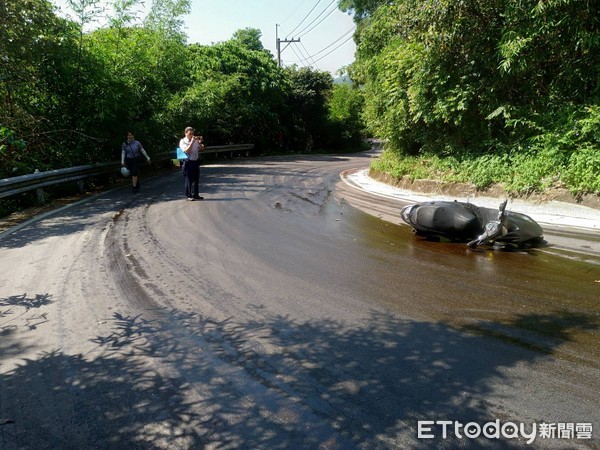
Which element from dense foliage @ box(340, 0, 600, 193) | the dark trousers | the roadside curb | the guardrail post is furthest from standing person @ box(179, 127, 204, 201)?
dense foliage @ box(340, 0, 600, 193)

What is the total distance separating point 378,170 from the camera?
1734 centimetres

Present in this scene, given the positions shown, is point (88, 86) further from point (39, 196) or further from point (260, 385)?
point (260, 385)

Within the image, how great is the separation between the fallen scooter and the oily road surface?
0.92 ft

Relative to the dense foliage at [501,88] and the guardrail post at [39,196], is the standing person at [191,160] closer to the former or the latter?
the guardrail post at [39,196]

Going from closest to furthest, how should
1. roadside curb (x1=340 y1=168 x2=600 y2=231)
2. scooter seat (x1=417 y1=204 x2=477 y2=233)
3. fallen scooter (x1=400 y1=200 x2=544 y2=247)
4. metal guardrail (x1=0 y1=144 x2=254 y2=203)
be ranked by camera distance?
fallen scooter (x1=400 y1=200 x2=544 y2=247)
scooter seat (x1=417 y1=204 x2=477 y2=233)
roadside curb (x1=340 y1=168 x2=600 y2=231)
metal guardrail (x1=0 y1=144 x2=254 y2=203)

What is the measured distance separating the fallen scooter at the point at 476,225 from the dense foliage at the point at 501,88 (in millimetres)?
3102

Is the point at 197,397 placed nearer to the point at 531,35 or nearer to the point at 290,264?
the point at 290,264

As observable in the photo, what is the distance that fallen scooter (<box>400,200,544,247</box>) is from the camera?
6977 millimetres

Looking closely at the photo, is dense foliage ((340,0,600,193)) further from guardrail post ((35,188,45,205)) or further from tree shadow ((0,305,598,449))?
guardrail post ((35,188,45,205))

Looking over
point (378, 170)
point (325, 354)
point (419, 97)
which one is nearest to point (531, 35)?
point (419, 97)

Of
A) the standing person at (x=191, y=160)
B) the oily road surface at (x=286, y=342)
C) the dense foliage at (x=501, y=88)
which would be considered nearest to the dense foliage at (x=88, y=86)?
the standing person at (x=191, y=160)

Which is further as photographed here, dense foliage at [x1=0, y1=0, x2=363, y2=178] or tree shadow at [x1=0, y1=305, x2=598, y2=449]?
dense foliage at [x1=0, y1=0, x2=363, y2=178]

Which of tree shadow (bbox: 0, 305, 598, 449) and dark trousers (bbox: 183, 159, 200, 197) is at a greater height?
dark trousers (bbox: 183, 159, 200, 197)

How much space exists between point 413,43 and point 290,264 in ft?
33.3
